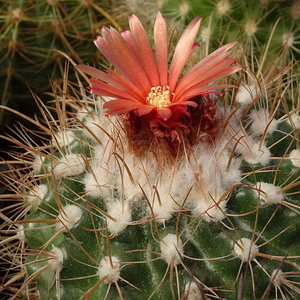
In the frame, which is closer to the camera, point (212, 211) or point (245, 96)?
point (212, 211)

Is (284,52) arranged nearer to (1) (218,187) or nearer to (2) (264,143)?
(2) (264,143)

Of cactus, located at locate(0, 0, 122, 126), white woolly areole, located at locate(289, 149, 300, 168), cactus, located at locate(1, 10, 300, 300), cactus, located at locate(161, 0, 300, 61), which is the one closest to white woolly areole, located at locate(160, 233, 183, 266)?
cactus, located at locate(1, 10, 300, 300)

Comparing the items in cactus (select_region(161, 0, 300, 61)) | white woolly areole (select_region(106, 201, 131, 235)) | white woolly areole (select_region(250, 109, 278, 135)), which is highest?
cactus (select_region(161, 0, 300, 61))

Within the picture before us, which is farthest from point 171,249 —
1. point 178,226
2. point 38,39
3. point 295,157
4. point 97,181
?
point 38,39

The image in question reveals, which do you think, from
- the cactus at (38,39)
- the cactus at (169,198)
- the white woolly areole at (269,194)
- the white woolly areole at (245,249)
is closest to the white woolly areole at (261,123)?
the cactus at (169,198)

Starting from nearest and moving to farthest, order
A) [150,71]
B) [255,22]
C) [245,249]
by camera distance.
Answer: [245,249], [150,71], [255,22]

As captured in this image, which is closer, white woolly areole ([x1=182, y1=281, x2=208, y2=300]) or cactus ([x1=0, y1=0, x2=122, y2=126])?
white woolly areole ([x1=182, y1=281, x2=208, y2=300])

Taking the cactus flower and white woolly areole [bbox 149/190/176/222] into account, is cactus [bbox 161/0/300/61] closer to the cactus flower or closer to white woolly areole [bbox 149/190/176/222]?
the cactus flower

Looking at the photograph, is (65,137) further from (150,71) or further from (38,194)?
(150,71)
